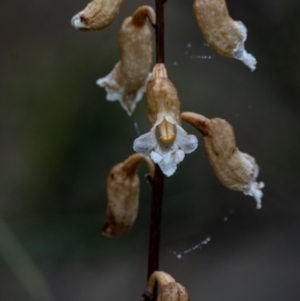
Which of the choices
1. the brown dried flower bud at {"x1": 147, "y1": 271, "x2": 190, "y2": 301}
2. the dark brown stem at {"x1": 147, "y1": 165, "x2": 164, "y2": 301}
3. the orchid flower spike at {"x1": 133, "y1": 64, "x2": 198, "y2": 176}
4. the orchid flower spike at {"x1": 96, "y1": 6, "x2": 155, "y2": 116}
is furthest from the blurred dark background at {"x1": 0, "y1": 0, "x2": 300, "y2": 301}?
the orchid flower spike at {"x1": 133, "y1": 64, "x2": 198, "y2": 176}

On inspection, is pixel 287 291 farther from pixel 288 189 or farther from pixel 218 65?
pixel 218 65

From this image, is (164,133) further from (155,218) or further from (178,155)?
(155,218)

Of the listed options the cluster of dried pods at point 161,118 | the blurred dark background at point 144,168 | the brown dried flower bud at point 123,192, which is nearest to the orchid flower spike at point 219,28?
the cluster of dried pods at point 161,118

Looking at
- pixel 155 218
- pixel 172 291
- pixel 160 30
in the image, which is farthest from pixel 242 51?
pixel 172 291

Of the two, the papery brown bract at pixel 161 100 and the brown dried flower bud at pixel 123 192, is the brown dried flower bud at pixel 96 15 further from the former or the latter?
the brown dried flower bud at pixel 123 192

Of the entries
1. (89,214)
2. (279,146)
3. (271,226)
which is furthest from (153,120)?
(271,226)

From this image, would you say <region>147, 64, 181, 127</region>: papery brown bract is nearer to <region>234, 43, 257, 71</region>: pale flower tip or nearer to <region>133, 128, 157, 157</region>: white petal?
<region>133, 128, 157, 157</region>: white petal
